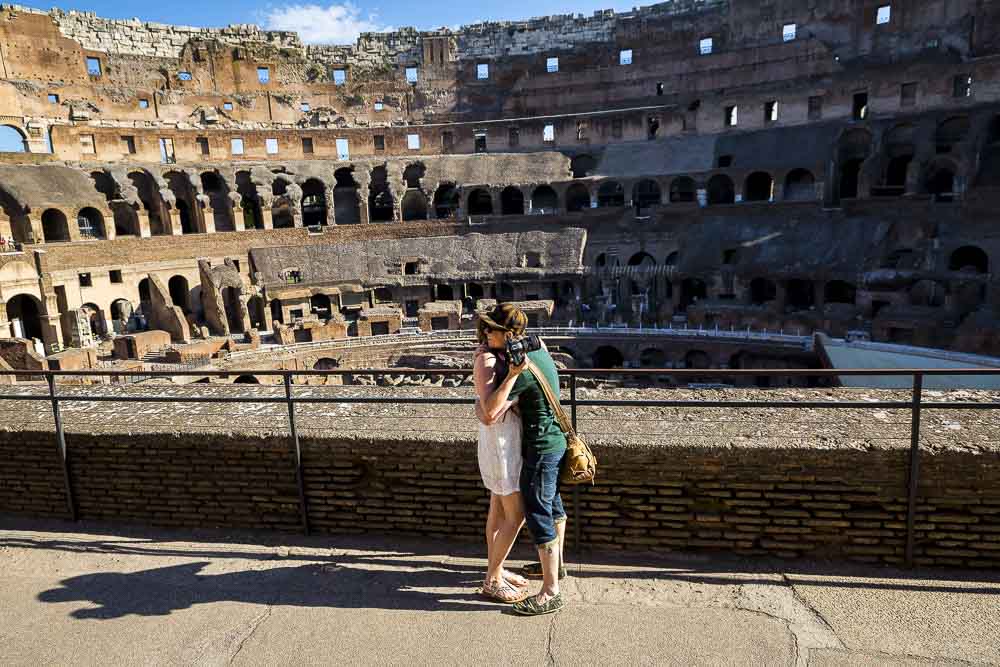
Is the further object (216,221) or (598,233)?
(216,221)

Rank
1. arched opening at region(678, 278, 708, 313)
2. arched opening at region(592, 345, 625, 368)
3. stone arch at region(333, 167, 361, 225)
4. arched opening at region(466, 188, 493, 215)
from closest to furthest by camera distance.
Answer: arched opening at region(592, 345, 625, 368), arched opening at region(678, 278, 708, 313), stone arch at region(333, 167, 361, 225), arched opening at region(466, 188, 493, 215)

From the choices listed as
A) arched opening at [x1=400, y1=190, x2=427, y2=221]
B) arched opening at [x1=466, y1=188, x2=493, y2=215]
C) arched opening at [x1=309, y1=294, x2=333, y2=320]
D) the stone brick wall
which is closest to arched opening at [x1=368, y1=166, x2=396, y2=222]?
arched opening at [x1=400, y1=190, x2=427, y2=221]

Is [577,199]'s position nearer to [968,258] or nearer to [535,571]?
[968,258]

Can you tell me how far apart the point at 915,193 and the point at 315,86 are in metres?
36.4

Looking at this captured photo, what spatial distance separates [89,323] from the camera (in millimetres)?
27469

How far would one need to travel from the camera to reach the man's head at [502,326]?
11.5 ft

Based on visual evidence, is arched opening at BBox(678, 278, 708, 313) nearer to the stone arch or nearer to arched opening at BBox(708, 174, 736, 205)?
arched opening at BBox(708, 174, 736, 205)

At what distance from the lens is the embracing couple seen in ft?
11.5

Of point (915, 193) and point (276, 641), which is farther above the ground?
point (915, 193)

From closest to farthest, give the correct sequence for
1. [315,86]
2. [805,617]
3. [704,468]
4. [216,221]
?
[805,617] < [704,468] < [216,221] < [315,86]

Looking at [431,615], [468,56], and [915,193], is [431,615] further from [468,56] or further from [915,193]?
[468,56]

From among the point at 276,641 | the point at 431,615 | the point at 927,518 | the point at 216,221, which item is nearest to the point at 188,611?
the point at 276,641

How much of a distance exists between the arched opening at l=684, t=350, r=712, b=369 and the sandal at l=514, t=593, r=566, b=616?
21.9 m

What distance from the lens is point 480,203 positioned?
4062cm
